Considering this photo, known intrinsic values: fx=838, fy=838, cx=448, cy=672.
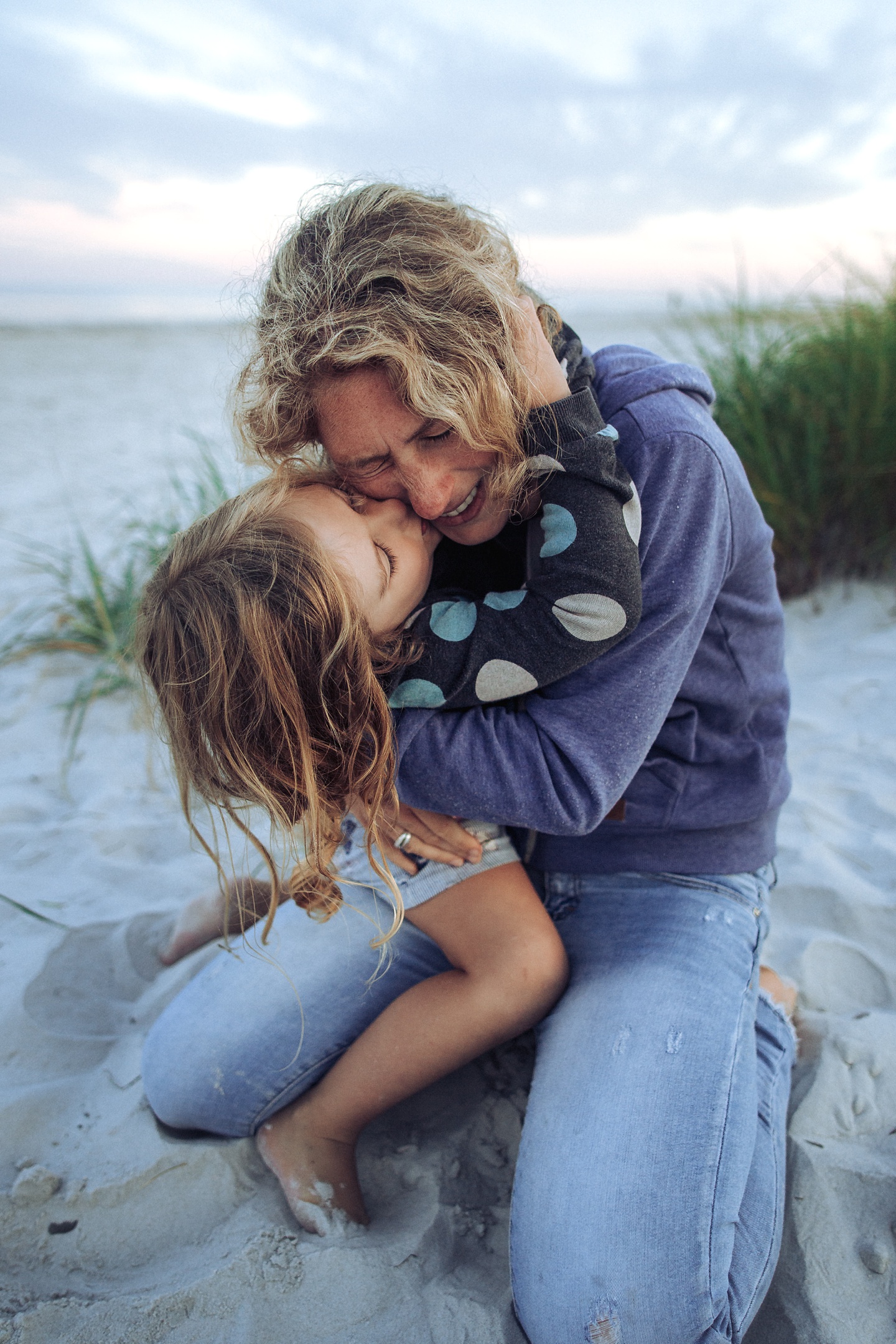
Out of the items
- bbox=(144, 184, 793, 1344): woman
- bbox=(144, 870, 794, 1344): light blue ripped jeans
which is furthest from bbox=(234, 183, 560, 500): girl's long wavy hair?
bbox=(144, 870, 794, 1344): light blue ripped jeans

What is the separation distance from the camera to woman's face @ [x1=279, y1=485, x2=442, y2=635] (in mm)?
1388

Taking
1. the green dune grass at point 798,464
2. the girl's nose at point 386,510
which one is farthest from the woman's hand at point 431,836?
the green dune grass at point 798,464

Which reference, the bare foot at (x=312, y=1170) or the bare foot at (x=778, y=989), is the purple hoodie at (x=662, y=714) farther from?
the bare foot at (x=312, y=1170)

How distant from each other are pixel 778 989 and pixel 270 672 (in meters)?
1.16

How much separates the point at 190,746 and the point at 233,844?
1143mm

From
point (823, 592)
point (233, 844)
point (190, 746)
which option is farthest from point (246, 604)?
point (823, 592)

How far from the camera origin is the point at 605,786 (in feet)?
4.47

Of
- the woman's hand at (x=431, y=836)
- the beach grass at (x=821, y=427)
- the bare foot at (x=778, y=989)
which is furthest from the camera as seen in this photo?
the beach grass at (x=821, y=427)

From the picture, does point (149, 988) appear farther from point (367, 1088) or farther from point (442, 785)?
point (442, 785)

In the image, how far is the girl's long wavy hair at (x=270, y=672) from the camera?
4.32ft

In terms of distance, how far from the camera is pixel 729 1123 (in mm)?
1293

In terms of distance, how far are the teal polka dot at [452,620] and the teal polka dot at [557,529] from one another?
0.17 m

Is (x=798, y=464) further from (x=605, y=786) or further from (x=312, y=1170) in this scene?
(x=312, y=1170)

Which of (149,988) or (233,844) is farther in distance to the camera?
(233,844)
